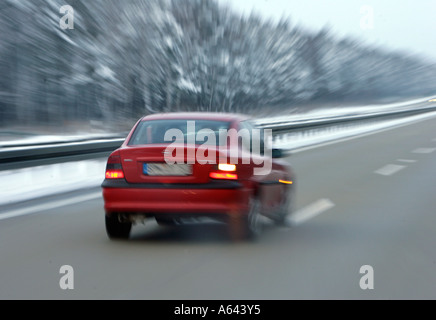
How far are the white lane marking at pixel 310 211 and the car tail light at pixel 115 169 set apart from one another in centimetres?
260

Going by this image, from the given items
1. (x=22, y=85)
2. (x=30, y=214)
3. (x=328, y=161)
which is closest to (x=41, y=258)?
(x=30, y=214)

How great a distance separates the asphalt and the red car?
12.6 inches

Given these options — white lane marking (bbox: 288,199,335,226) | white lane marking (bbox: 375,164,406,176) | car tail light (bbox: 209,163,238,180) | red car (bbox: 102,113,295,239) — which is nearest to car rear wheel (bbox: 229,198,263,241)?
red car (bbox: 102,113,295,239)

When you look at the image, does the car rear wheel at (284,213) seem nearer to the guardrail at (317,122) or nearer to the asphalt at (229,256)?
the asphalt at (229,256)

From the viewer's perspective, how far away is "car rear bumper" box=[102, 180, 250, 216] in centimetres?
684

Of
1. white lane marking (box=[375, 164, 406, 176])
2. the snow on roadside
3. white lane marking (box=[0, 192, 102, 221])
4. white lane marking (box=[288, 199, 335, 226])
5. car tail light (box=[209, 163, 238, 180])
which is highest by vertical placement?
car tail light (box=[209, 163, 238, 180])

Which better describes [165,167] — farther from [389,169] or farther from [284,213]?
[389,169]

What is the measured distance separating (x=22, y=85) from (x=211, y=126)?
31.2 m

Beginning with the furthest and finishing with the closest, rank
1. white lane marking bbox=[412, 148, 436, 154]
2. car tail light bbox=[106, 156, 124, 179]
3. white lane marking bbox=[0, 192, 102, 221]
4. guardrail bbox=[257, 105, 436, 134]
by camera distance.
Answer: guardrail bbox=[257, 105, 436, 134], white lane marking bbox=[412, 148, 436, 154], white lane marking bbox=[0, 192, 102, 221], car tail light bbox=[106, 156, 124, 179]

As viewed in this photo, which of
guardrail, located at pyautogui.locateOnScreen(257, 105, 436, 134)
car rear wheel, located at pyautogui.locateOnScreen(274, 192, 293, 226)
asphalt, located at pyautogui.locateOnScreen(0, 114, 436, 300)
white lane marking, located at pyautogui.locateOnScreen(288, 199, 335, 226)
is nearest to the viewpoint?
asphalt, located at pyautogui.locateOnScreen(0, 114, 436, 300)

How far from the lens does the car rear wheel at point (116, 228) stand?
7.21 metres

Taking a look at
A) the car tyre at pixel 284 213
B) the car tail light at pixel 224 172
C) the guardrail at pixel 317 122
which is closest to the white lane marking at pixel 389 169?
the car tyre at pixel 284 213

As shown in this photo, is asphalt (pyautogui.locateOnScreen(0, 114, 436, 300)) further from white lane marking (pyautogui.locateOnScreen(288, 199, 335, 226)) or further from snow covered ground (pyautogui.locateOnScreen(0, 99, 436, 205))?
snow covered ground (pyautogui.locateOnScreen(0, 99, 436, 205))

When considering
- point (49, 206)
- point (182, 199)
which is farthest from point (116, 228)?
point (49, 206)
